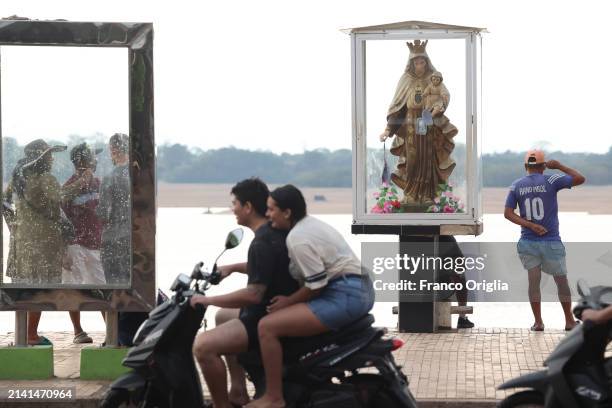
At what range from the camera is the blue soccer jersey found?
13.4m

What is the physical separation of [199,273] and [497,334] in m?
5.44

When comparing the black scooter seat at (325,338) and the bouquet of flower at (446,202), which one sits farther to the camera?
the bouquet of flower at (446,202)

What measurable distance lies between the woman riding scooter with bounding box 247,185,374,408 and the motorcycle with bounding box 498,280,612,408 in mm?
928

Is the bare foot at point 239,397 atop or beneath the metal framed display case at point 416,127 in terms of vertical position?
beneath

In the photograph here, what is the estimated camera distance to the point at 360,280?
8.03 m

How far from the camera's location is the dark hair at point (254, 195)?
8336 millimetres

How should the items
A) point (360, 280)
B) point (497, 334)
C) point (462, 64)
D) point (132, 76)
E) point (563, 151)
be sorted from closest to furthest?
point (360, 280) < point (132, 76) < point (497, 334) < point (462, 64) < point (563, 151)

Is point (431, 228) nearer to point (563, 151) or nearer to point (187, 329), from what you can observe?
point (187, 329)

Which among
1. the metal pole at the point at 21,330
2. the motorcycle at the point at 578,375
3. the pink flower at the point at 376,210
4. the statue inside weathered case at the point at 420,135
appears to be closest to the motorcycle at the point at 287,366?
the motorcycle at the point at 578,375

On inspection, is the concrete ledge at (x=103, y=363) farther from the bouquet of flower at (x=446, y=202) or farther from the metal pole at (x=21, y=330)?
the bouquet of flower at (x=446, y=202)

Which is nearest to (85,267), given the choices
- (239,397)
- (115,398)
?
(239,397)

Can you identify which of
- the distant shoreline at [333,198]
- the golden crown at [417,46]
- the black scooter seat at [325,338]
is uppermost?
the golden crown at [417,46]

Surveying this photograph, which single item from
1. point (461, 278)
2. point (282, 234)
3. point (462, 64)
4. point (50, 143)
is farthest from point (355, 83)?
point (282, 234)

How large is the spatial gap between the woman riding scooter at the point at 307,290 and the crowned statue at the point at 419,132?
641 cm
